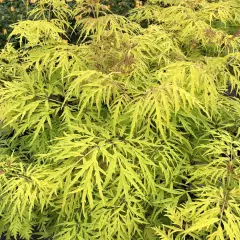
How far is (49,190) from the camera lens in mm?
1435

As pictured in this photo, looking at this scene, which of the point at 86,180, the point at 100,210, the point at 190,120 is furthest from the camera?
the point at 190,120

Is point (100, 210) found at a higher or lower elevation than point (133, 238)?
higher

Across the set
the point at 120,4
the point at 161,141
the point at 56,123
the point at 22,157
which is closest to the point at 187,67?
the point at 161,141

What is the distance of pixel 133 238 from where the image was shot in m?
1.53

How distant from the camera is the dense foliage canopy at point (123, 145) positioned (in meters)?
1.34

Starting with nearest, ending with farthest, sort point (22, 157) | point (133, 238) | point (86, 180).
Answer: point (86, 180) < point (133, 238) < point (22, 157)

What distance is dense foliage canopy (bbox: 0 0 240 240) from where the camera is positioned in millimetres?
1344

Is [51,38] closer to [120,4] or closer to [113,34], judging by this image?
[113,34]

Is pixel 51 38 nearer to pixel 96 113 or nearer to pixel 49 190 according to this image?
pixel 96 113

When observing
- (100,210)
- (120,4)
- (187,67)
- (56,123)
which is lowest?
(120,4)

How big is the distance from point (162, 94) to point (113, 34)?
52 centimetres

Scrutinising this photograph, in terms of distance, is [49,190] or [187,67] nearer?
[49,190]

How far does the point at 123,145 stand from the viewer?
139 cm

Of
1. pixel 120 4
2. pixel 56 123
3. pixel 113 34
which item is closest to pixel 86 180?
pixel 56 123
